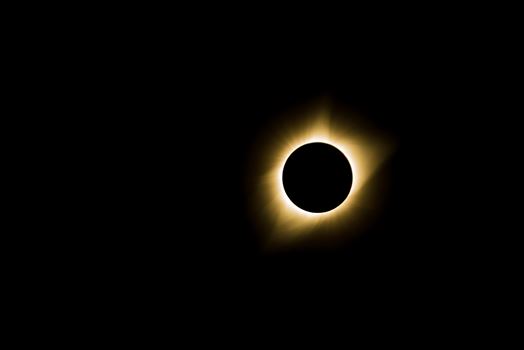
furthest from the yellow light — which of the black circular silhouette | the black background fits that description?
the black circular silhouette

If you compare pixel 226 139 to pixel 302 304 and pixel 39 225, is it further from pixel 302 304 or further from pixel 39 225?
pixel 39 225

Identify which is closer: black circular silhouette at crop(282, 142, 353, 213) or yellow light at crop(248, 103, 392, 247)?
black circular silhouette at crop(282, 142, 353, 213)

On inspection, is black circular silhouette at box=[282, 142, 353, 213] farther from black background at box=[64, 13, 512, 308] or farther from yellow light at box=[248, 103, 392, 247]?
black background at box=[64, 13, 512, 308]

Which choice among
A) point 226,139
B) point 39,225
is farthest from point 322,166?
point 39,225

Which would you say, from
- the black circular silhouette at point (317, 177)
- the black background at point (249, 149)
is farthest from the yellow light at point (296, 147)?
the black circular silhouette at point (317, 177)

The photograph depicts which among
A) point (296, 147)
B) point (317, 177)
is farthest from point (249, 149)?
point (317, 177)

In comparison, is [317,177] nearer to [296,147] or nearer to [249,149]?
[296,147]
